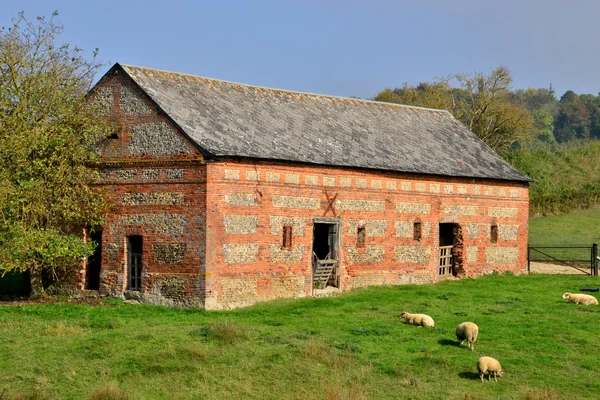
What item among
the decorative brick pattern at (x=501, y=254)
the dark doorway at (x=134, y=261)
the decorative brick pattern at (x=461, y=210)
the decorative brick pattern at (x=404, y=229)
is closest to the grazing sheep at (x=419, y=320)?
the decorative brick pattern at (x=404, y=229)

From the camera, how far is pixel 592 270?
35156 millimetres

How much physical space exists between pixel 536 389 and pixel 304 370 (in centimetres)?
481

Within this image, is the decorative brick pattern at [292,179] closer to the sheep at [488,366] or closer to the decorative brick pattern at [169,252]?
the decorative brick pattern at [169,252]

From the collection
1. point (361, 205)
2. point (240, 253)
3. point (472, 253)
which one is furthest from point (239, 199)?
point (472, 253)

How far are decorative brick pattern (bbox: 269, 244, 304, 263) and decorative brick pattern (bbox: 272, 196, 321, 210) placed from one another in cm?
134

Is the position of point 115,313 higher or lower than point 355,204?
lower

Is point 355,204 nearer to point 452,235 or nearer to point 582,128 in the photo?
point 452,235

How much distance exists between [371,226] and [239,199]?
6182 millimetres

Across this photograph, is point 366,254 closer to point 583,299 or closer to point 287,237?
point 287,237

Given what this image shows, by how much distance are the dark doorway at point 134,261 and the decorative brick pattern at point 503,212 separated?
49.3 feet

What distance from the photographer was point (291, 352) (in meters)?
19.0

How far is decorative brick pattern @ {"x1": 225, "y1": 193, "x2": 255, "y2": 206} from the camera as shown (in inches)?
1011

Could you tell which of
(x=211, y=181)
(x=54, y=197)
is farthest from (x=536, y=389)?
(x=54, y=197)

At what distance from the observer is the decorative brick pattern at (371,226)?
29.4 m
